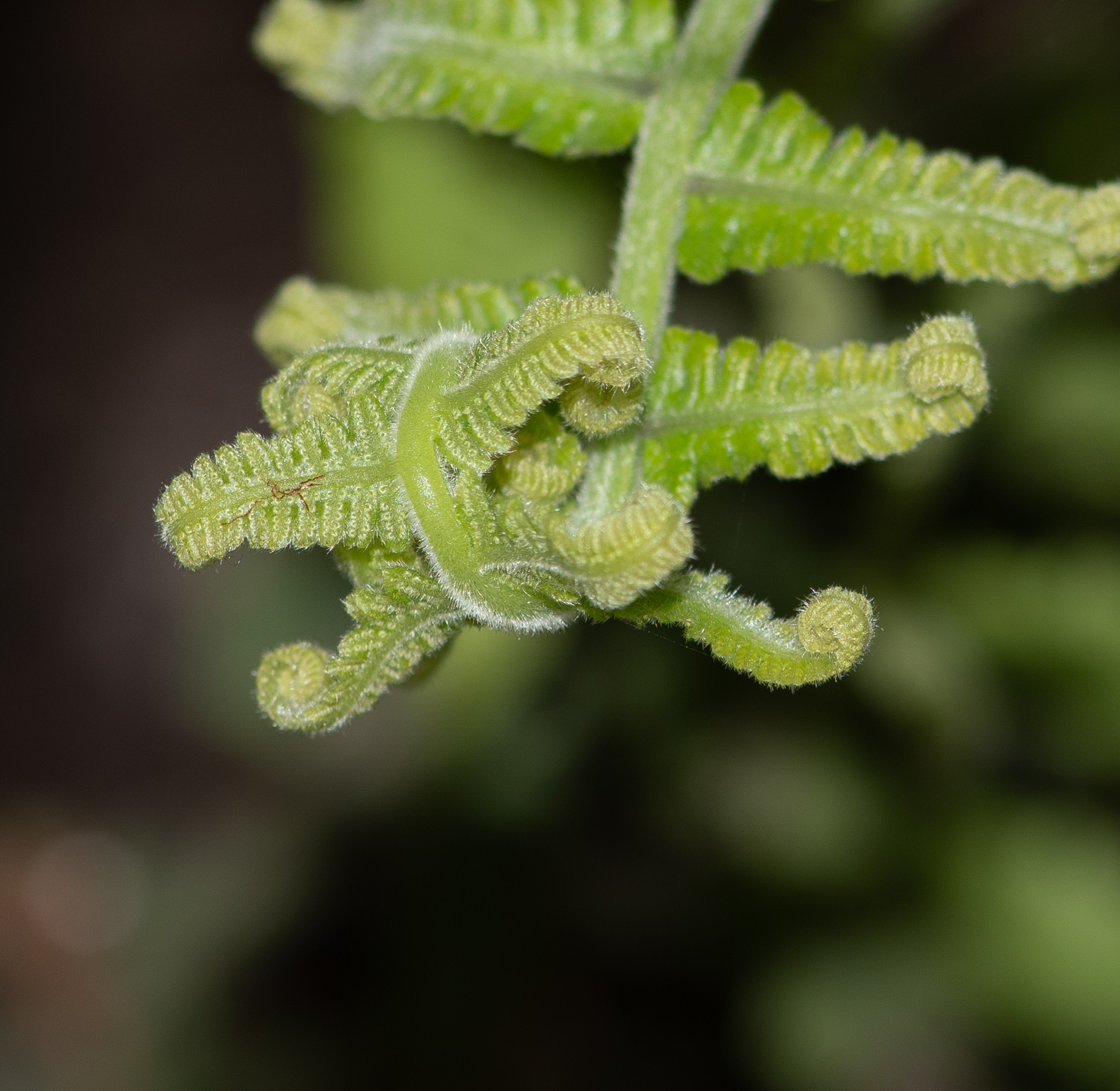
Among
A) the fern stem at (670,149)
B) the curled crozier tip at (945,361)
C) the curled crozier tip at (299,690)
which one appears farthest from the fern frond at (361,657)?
the curled crozier tip at (945,361)

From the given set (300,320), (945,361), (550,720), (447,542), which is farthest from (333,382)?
(550,720)

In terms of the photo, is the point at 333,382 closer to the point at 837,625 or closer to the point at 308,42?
the point at 837,625

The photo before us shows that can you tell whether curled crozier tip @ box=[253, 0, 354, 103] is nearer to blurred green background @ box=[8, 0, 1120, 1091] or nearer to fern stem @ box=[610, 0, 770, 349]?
fern stem @ box=[610, 0, 770, 349]

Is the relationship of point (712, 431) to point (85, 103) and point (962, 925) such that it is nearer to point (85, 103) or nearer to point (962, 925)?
point (962, 925)

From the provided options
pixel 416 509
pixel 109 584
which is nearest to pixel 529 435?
pixel 416 509

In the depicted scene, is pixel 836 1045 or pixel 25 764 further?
pixel 25 764

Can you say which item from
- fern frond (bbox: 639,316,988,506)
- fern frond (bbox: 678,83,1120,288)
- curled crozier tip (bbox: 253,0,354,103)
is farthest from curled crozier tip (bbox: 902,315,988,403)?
curled crozier tip (bbox: 253,0,354,103)
